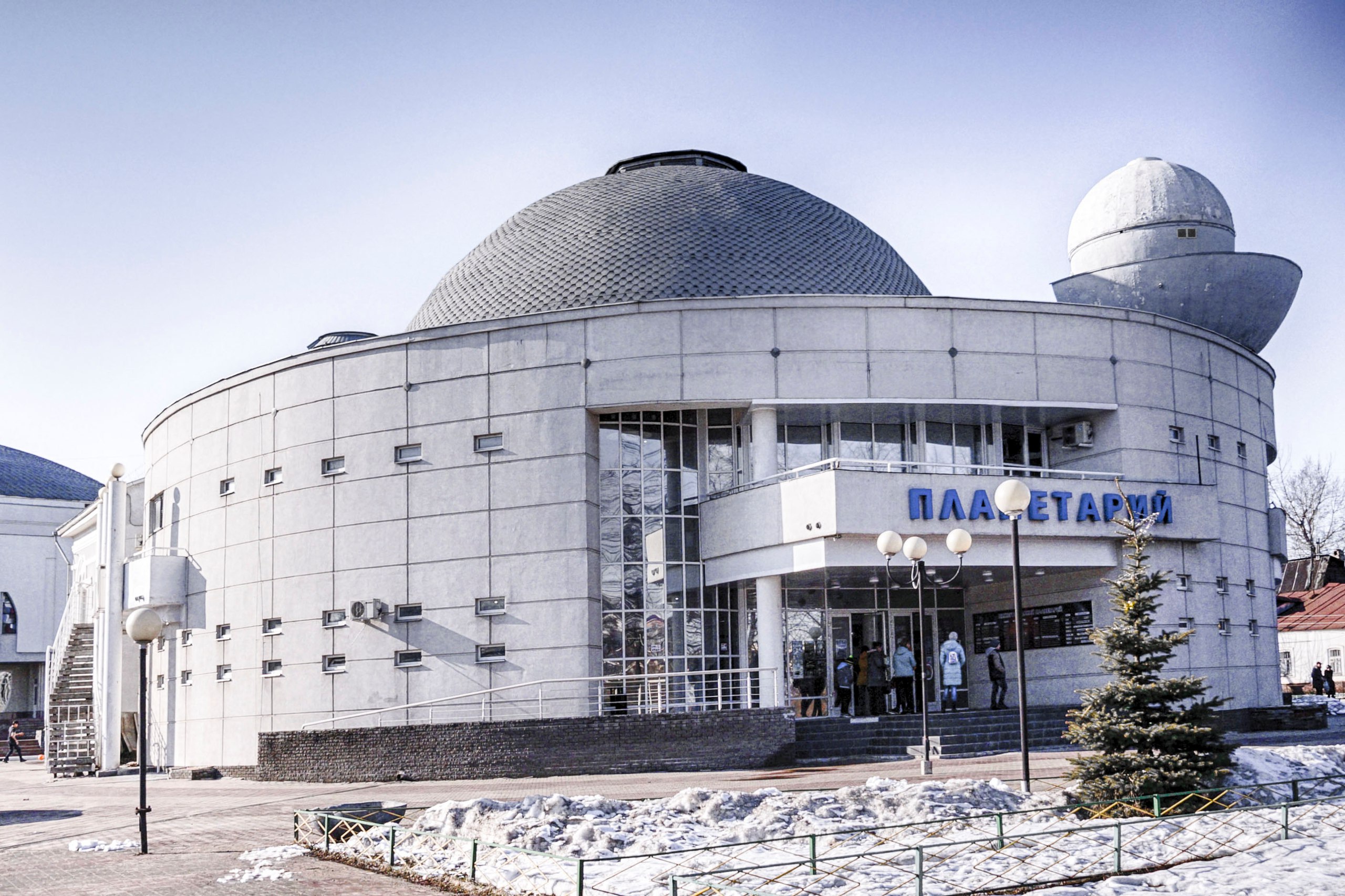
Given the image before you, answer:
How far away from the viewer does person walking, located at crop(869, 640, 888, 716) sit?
2719 centimetres

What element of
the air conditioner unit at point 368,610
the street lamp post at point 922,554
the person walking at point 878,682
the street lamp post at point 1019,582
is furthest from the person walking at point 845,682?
the street lamp post at point 1019,582

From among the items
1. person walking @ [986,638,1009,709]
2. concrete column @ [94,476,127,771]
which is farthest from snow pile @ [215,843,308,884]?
concrete column @ [94,476,127,771]

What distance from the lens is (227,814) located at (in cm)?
1992

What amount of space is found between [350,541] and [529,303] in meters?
7.27

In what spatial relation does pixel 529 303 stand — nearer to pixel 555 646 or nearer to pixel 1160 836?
pixel 555 646

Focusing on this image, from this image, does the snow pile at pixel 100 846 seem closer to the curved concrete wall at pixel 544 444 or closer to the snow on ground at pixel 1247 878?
the curved concrete wall at pixel 544 444

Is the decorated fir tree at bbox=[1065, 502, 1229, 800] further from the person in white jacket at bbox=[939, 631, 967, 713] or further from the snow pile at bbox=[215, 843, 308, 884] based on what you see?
the person in white jacket at bbox=[939, 631, 967, 713]

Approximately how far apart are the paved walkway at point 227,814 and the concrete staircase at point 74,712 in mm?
5280

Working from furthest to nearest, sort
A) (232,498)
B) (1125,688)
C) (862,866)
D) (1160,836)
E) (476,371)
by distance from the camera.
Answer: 1. (232,498)
2. (476,371)
3. (1125,688)
4. (1160,836)
5. (862,866)

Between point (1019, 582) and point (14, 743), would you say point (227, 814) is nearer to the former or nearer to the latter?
point (1019, 582)

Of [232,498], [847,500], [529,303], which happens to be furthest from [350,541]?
[847,500]

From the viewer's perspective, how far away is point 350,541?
28.5 m

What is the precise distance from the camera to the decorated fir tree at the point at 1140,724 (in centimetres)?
1480

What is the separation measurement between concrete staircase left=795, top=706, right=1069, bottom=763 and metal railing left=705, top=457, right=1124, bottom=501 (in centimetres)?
467
